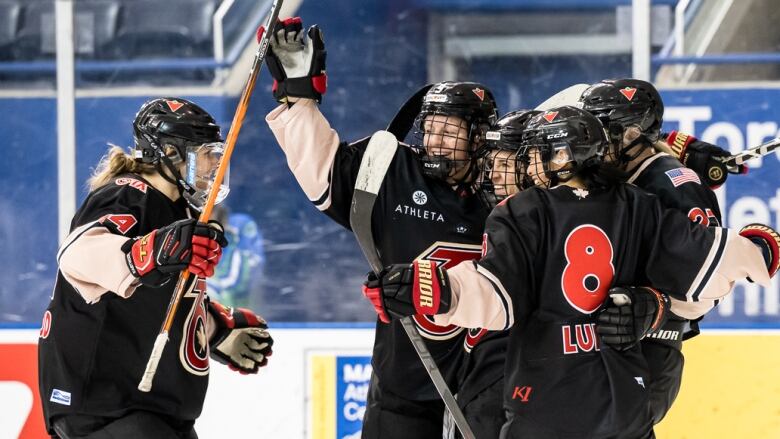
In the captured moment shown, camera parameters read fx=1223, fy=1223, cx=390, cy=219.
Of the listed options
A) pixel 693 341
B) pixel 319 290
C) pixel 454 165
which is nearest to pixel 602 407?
pixel 454 165

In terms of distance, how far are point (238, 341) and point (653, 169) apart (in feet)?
3.66

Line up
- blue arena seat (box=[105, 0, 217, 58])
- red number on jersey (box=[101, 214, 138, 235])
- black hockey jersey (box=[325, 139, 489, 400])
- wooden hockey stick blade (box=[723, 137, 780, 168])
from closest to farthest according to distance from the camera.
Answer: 1. red number on jersey (box=[101, 214, 138, 235])
2. black hockey jersey (box=[325, 139, 489, 400])
3. wooden hockey stick blade (box=[723, 137, 780, 168])
4. blue arena seat (box=[105, 0, 217, 58])

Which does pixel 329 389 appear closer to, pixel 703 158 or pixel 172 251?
pixel 703 158

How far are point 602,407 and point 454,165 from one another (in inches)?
27.4

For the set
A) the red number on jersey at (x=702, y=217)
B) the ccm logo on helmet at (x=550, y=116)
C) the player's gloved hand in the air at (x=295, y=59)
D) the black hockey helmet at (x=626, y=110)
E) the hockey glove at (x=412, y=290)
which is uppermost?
the player's gloved hand in the air at (x=295, y=59)

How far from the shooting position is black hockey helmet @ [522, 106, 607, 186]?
7.31 ft

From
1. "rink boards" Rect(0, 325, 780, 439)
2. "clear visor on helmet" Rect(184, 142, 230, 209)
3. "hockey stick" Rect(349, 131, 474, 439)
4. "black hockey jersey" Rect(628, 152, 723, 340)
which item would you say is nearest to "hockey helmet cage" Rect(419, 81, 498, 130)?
"hockey stick" Rect(349, 131, 474, 439)

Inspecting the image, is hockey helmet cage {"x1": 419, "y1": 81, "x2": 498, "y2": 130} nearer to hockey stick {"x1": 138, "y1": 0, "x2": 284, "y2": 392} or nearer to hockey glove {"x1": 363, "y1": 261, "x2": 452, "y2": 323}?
hockey stick {"x1": 138, "y1": 0, "x2": 284, "y2": 392}

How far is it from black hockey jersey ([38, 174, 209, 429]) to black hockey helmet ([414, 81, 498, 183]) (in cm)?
58

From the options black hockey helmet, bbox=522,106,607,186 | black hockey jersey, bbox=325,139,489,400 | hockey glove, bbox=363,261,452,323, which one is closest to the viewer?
hockey glove, bbox=363,261,452,323

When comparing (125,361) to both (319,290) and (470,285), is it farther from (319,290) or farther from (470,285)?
(319,290)

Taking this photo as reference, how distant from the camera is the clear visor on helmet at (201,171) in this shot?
2656 millimetres

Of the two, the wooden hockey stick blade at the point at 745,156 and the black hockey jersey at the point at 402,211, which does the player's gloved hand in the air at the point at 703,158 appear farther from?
the black hockey jersey at the point at 402,211

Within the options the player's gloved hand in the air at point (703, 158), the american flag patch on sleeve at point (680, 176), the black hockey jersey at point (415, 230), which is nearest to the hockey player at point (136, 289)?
the black hockey jersey at point (415, 230)
